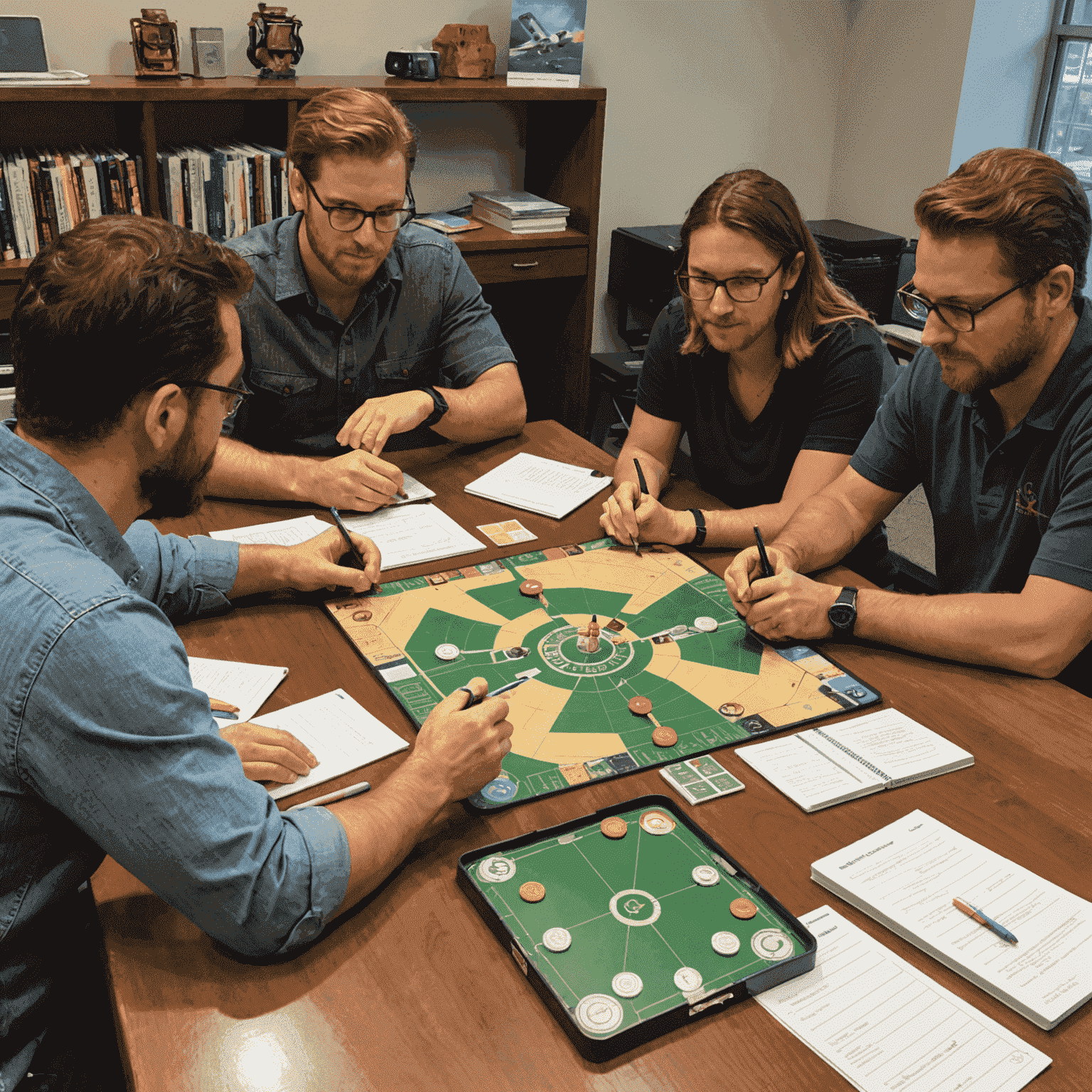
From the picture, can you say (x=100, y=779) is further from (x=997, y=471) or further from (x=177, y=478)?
(x=997, y=471)

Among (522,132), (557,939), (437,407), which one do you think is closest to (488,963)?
(557,939)

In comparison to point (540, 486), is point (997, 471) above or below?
above

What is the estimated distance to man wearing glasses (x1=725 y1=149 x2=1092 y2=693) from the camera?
154 centimetres

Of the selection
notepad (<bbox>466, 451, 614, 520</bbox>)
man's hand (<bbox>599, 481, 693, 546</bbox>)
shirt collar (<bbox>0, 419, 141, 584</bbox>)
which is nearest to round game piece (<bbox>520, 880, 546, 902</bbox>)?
shirt collar (<bbox>0, 419, 141, 584</bbox>)

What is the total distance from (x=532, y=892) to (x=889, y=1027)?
37 cm

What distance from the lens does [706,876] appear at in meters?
1.11

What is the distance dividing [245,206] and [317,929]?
2.83 metres

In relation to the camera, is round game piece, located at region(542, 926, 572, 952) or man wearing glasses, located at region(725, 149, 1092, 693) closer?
round game piece, located at region(542, 926, 572, 952)

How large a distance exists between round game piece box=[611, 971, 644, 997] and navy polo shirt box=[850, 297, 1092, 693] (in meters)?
0.91

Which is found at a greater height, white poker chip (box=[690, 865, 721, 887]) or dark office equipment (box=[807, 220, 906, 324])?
dark office equipment (box=[807, 220, 906, 324])

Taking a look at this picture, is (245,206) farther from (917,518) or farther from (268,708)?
(917,518)

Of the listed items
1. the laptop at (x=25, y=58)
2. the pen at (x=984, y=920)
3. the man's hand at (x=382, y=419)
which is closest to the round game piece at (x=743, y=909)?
the pen at (x=984, y=920)

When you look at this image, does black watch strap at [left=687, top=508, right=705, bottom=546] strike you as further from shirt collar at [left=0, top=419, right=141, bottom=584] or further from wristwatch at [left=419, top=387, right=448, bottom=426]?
shirt collar at [left=0, top=419, right=141, bottom=584]

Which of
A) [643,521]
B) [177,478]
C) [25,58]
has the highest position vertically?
[25,58]
